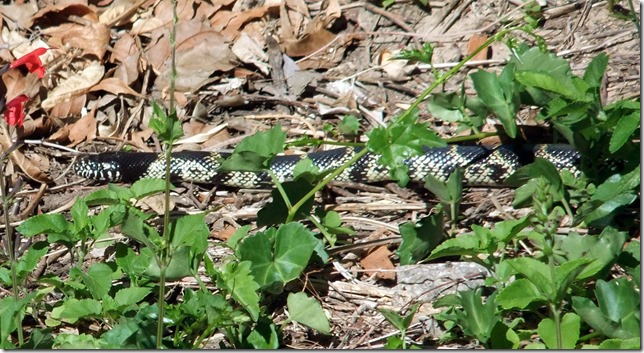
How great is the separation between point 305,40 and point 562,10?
5.57 ft

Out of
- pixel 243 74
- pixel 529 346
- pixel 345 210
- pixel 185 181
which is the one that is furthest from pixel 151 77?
pixel 529 346

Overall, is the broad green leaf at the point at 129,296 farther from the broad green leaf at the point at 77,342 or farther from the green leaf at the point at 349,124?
the green leaf at the point at 349,124

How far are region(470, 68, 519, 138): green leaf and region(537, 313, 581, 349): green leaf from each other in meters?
1.09

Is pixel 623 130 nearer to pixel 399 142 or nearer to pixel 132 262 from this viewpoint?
pixel 399 142

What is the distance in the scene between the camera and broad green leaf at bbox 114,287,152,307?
3.36 metres

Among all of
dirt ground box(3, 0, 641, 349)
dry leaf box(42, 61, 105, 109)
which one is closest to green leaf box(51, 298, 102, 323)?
dirt ground box(3, 0, 641, 349)

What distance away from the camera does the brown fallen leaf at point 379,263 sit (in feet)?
12.6

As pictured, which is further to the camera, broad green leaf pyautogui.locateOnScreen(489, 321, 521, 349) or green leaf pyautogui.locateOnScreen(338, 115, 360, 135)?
green leaf pyautogui.locateOnScreen(338, 115, 360, 135)

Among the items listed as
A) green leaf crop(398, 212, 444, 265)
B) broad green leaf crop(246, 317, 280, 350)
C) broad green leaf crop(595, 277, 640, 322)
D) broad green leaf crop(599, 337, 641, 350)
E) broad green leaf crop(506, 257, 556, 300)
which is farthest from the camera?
green leaf crop(398, 212, 444, 265)

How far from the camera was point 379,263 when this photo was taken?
392 cm

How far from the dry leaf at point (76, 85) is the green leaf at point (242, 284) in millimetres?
2957

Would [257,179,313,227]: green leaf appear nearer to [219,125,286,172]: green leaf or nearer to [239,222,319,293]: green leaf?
[219,125,286,172]: green leaf

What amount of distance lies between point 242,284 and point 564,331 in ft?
3.96

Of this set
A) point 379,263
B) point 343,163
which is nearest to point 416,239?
point 379,263
